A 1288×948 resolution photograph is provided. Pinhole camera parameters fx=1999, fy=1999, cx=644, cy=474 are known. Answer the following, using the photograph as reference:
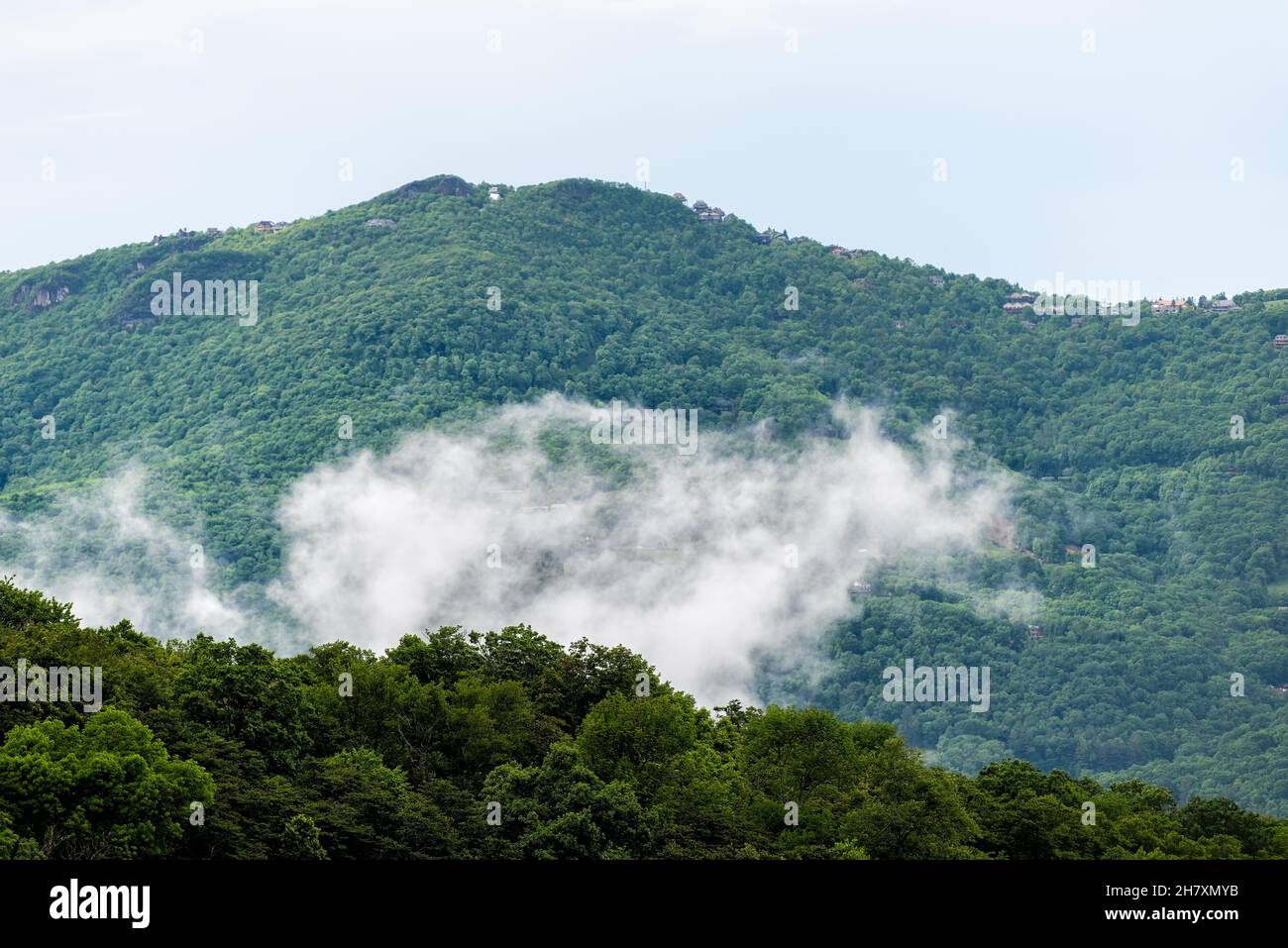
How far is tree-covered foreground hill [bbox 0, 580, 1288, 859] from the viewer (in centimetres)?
6191

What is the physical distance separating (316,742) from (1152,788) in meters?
45.5

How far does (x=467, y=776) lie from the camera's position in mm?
79688

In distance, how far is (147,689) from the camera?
74.4 meters

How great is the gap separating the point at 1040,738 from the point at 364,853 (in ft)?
450

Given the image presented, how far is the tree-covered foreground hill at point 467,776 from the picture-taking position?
61.9 m
